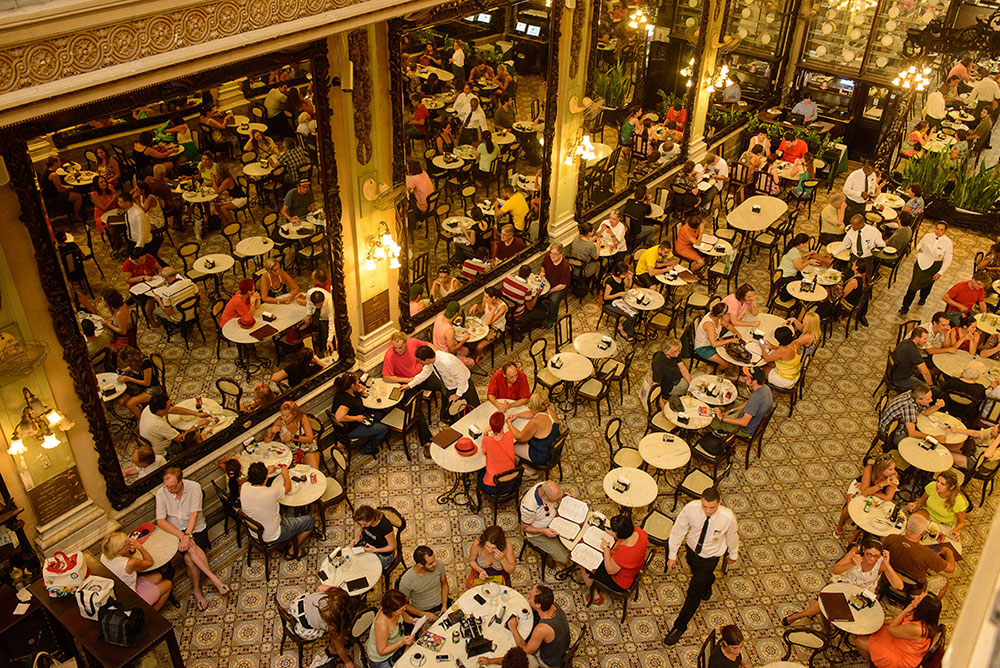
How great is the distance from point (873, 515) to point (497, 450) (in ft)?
11.8

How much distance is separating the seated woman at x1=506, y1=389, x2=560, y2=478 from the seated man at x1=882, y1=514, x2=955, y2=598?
10.4 ft

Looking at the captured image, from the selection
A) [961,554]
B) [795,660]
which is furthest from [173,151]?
[961,554]

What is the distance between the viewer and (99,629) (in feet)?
20.5

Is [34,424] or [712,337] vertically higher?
[34,424]

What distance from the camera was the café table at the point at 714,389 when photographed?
9.08m

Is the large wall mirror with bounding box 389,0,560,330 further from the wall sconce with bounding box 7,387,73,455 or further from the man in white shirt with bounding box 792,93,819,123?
the man in white shirt with bounding box 792,93,819,123

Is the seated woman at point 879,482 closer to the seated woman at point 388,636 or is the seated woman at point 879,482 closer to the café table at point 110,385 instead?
the seated woman at point 388,636

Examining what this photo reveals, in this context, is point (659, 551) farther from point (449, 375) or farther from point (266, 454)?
point (266, 454)

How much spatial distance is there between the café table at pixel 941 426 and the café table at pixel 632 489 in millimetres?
3063

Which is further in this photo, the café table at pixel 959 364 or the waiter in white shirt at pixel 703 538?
the café table at pixel 959 364

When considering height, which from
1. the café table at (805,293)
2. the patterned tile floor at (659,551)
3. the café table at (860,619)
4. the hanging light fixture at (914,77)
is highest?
the hanging light fixture at (914,77)

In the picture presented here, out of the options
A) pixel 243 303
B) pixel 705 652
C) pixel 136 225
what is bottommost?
pixel 705 652

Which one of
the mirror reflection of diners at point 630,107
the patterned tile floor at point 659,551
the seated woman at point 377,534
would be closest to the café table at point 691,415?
the patterned tile floor at point 659,551

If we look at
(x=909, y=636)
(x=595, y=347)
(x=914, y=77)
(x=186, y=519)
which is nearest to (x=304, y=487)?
(x=186, y=519)
